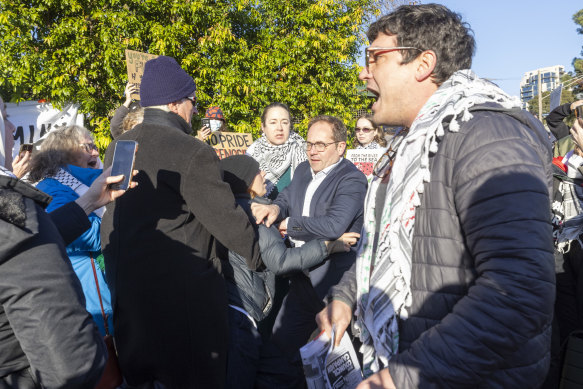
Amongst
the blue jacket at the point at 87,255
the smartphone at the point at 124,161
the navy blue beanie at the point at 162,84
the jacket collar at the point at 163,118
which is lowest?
the blue jacket at the point at 87,255

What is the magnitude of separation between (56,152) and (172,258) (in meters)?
1.68

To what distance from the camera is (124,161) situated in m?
1.96

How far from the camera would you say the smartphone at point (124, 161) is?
6.38 feet

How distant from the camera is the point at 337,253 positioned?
3.18m

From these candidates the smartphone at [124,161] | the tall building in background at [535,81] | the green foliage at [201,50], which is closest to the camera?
the smartphone at [124,161]

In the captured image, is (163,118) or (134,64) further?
(134,64)

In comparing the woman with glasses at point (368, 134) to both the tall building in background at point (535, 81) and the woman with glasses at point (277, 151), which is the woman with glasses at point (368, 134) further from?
the tall building in background at point (535, 81)

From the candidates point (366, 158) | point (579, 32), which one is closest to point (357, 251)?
point (366, 158)

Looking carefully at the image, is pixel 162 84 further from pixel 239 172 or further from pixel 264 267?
pixel 264 267

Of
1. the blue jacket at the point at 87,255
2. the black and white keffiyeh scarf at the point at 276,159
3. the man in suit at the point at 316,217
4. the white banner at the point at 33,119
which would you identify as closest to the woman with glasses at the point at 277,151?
the black and white keffiyeh scarf at the point at 276,159

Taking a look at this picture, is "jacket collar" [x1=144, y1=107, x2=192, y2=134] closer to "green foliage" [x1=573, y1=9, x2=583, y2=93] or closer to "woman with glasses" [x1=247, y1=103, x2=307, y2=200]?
"woman with glasses" [x1=247, y1=103, x2=307, y2=200]

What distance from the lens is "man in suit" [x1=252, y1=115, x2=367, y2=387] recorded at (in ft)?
10.2

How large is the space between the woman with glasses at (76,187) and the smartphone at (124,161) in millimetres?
922

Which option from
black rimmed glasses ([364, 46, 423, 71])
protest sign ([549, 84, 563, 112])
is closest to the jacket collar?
black rimmed glasses ([364, 46, 423, 71])
